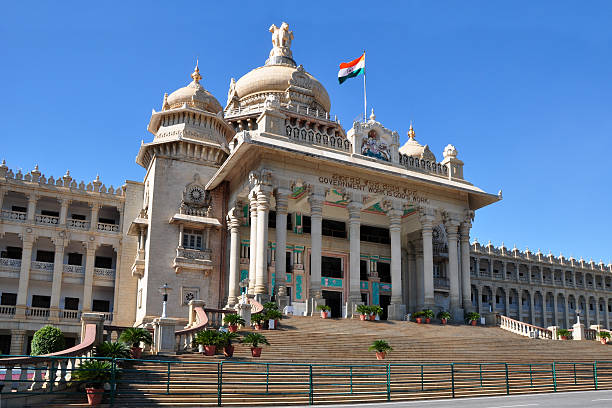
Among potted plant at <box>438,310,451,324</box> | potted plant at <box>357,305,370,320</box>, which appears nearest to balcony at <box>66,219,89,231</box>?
potted plant at <box>357,305,370,320</box>

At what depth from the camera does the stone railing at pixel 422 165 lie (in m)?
40.4

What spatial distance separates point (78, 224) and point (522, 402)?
35187 millimetres

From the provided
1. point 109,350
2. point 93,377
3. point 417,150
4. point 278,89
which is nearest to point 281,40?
point 278,89

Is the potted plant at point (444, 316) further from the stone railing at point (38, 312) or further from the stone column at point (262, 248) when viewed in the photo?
the stone railing at point (38, 312)

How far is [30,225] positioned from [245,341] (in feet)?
85.0

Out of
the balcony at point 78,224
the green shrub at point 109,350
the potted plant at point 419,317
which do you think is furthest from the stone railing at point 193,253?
the green shrub at point 109,350

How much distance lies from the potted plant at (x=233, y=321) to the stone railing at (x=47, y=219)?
22.4 metres

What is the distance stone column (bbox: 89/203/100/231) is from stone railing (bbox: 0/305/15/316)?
7667 millimetres

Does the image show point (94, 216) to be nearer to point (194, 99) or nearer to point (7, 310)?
point (7, 310)

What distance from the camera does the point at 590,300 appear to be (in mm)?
81750

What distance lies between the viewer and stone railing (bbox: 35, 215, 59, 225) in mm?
42519

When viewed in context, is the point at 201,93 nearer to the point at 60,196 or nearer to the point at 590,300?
the point at 60,196

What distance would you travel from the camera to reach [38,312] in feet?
134

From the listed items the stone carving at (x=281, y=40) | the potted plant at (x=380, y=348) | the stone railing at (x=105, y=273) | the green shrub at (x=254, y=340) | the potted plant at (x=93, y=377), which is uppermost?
the stone carving at (x=281, y=40)
